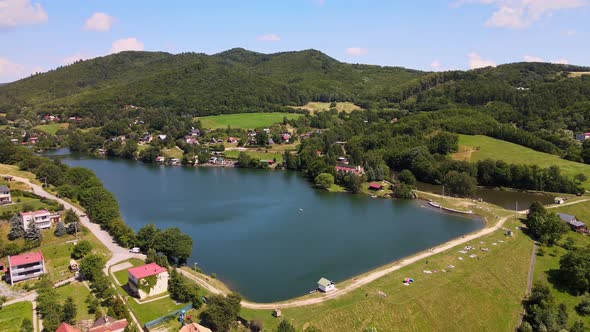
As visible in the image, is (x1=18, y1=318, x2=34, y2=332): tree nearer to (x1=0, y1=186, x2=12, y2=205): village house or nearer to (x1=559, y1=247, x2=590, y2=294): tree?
(x1=0, y1=186, x2=12, y2=205): village house

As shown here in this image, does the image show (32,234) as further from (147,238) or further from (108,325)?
(108,325)

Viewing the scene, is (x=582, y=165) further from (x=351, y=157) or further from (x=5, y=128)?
(x=5, y=128)

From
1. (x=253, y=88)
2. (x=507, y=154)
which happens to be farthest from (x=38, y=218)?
(x=253, y=88)

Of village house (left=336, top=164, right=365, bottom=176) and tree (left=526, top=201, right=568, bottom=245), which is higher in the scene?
village house (left=336, top=164, right=365, bottom=176)

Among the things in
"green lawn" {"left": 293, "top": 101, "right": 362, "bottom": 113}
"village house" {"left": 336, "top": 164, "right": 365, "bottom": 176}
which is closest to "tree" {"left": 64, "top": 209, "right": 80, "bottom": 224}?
"village house" {"left": 336, "top": 164, "right": 365, "bottom": 176}

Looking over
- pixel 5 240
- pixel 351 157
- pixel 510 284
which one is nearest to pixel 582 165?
pixel 351 157

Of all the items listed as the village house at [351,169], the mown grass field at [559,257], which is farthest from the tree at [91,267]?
the village house at [351,169]

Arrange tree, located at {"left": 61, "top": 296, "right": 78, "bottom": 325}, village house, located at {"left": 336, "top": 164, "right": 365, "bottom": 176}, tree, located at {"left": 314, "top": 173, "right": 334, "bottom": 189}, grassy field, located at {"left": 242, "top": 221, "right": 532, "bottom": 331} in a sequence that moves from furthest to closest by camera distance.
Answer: village house, located at {"left": 336, "top": 164, "right": 365, "bottom": 176} → tree, located at {"left": 314, "top": 173, "right": 334, "bottom": 189} → grassy field, located at {"left": 242, "top": 221, "right": 532, "bottom": 331} → tree, located at {"left": 61, "top": 296, "right": 78, "bottom": 325}
